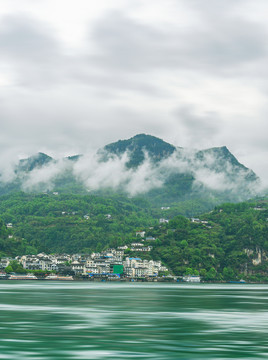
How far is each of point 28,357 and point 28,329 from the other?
1128cm

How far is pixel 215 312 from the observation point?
2275 inches

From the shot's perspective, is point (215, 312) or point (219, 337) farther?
point (215, 312)

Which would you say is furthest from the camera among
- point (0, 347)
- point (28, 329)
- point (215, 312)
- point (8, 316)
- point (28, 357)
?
point (215, 312)

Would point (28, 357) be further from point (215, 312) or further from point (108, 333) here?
point (215, 312)

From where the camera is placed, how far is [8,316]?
49.6m

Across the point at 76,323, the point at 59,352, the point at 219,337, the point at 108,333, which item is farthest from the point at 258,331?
the point at 59,352

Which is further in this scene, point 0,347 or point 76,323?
point 76,323

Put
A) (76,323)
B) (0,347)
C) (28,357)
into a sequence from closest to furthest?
(28,357) → (0,347) → (76,323)

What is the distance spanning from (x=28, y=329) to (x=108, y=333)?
5751 mm

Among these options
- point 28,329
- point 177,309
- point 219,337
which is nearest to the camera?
point 219,337

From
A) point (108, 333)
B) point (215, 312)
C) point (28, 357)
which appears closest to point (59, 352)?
point (28, 357)

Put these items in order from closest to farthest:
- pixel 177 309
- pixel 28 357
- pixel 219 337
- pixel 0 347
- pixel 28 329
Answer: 1. pixel 28 357
2. pixel 0 347
3. pixel 219 337
4. pixel 28 329
5. pixel 177 309

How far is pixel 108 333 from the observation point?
39.4 meters

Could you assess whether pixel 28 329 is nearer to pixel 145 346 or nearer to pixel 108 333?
pixel 108 333
